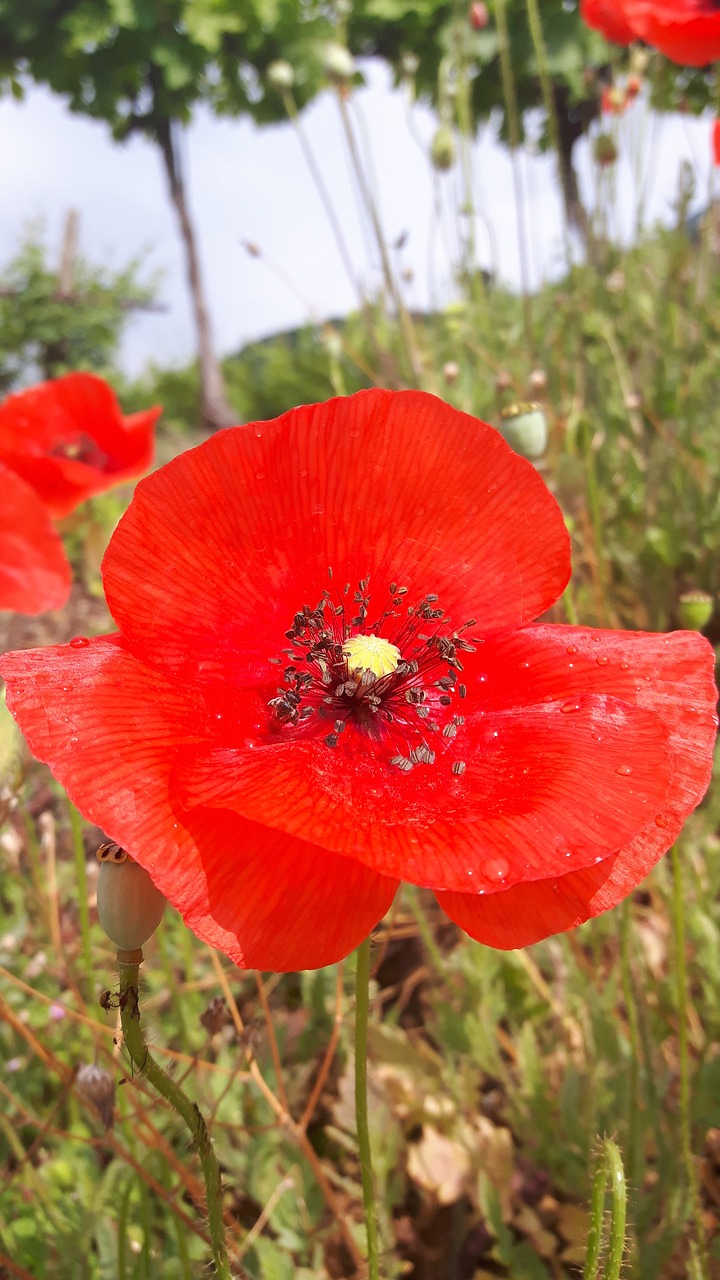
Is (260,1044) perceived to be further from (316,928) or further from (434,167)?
(434,167)

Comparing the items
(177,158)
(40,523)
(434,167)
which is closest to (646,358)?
→ (434,167)

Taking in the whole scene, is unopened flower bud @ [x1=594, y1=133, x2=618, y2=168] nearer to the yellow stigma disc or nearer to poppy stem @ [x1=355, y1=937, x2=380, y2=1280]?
the yellow stigma disc

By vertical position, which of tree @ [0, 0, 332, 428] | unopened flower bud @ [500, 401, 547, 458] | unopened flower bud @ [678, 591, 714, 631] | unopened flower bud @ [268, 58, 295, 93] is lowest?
unopened flower bud @ [678, 591, 714, 631]

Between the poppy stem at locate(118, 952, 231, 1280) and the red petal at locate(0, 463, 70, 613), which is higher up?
the red petal at locate(0, 463, 70, 613)

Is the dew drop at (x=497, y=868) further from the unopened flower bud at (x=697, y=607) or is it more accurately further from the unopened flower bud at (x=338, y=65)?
the unopened flower bud at (x=338, y=65)

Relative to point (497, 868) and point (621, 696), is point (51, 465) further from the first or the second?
point (497, 868)

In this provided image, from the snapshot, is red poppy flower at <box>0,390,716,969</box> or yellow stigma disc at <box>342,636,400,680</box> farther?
yellow stigma disc at <box>342,636,400,680</box>

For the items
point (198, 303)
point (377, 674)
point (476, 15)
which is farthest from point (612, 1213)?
point (198, 303)

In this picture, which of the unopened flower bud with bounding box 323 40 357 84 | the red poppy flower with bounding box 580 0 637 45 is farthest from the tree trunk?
the red poppy flower with bounding box 580 0 637 45
